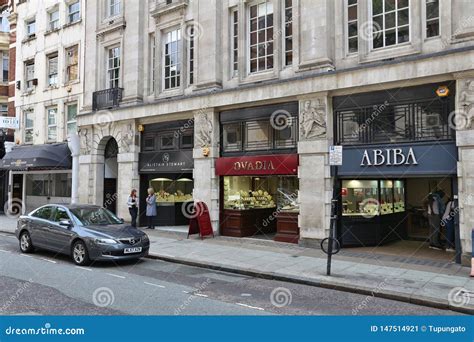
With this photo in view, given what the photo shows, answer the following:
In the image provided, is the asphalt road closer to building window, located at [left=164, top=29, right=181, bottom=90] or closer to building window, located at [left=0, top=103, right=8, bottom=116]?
building window, located at [left=164, top=29, right=181, bottom=90]

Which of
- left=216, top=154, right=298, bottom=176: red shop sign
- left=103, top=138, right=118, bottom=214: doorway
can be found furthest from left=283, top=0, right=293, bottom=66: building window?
left=103, top=138, right=118, bottom=214: doorway

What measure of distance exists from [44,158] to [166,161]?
7442 mm

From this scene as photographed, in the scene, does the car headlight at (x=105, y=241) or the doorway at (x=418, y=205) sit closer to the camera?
the car headlight at (x=105, y=241)

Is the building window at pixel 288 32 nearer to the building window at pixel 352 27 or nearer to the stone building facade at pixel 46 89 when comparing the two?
the building window at pixel 352 27

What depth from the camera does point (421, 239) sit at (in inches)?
577

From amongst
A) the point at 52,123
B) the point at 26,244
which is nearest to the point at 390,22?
the point at 26,244

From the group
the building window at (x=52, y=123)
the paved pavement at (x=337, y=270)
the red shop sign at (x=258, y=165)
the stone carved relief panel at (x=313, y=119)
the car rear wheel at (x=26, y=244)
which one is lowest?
the paved pavement at (x=337, y=270)

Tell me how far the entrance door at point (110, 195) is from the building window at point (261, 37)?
9.44m

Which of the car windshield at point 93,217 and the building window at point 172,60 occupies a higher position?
the building window at point 172,60

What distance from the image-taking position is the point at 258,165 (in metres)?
13.9

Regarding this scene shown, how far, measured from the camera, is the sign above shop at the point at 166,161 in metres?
16.2

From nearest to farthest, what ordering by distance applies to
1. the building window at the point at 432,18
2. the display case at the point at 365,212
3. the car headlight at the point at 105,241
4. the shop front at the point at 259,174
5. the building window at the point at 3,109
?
the car headlight at the point at 105,241
the building window at the point at 432,18
the display case at the point at 365,212
the shop front at the point at 259,174
the building window at the point at 3,109

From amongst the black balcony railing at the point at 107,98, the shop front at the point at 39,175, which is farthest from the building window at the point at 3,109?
the black balcony railing at the point at 107,98

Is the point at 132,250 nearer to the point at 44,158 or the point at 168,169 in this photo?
the point at 168,169
